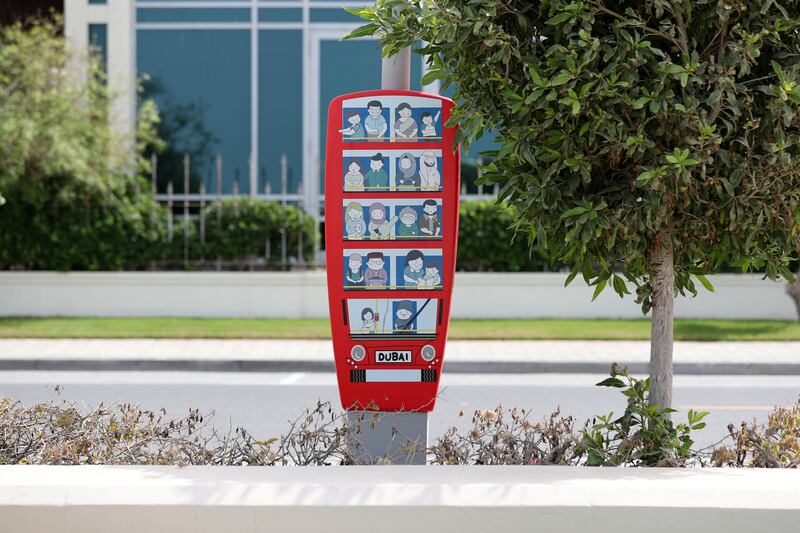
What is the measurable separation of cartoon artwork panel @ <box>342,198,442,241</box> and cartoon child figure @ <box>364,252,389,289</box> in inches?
3.9

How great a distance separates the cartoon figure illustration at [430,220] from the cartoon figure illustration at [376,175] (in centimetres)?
24

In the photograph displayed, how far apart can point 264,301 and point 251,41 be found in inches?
229

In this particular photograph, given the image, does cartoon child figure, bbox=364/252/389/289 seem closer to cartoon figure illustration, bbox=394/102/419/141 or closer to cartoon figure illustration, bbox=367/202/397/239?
cartoon figure illustration, bbox=367/202/397/239

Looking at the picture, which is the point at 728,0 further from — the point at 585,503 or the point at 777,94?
the point at 585,503

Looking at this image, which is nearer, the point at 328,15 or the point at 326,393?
the point at 326,393

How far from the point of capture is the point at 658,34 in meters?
4.83

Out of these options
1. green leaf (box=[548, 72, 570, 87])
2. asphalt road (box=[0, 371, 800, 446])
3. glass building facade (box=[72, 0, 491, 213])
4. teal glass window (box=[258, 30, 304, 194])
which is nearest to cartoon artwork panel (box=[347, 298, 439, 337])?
green leaf (box=[548, 72, 570, 87])

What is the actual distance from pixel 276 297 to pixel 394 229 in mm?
12069

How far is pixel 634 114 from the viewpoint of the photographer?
491 cm

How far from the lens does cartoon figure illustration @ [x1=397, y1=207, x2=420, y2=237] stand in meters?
5.49

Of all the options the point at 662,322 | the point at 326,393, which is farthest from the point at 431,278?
the point at 326,393

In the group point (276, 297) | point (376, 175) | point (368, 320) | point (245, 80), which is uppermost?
point (245, 80)

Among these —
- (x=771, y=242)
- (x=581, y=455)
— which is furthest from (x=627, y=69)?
(x=581, y=455)

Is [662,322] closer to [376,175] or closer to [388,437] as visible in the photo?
[388,437]
